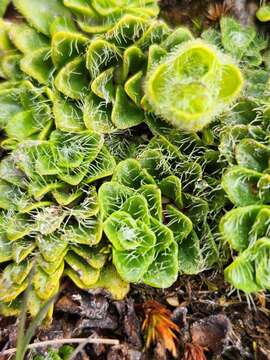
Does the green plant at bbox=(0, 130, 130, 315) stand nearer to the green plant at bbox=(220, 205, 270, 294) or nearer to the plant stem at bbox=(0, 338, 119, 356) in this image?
the plant stem at bbox=(0, 338, 119, 356)

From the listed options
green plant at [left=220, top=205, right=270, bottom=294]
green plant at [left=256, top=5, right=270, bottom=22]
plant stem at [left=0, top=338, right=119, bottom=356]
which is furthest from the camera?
green plant at [left=256, top=5, right=270, bottom=22]

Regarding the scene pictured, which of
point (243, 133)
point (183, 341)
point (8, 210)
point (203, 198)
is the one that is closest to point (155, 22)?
point (243, 133)

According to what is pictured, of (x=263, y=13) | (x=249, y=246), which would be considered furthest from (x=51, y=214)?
(x=263, y=13)

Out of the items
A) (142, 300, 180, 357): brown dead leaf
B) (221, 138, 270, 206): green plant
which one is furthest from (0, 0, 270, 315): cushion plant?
(142, 300, 180, 357): brown dead leaf

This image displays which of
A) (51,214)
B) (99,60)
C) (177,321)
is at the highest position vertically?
(99,60)

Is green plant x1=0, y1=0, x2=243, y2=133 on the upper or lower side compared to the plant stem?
upper

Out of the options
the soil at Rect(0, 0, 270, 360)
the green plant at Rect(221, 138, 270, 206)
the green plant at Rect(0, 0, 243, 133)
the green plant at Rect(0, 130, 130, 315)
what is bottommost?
the soil at Rect(0, 0, 270, 360)

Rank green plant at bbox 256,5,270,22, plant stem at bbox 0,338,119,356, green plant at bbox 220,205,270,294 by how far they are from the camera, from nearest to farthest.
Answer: green plant at bbox 220,205,270,294
plant stem at bbox 0,338,119,356
green plant at bbox 256,5,270,22

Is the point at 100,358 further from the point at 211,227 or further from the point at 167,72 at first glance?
the point at 167,72

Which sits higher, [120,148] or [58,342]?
[120,148]

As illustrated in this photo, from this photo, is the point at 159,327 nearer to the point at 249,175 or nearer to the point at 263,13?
the point at 249,175

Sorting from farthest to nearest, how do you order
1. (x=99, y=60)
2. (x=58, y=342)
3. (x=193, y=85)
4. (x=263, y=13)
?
(x=263, y=13), (x=99, y=60), (x=58, y=342), (x=193, y=85)
